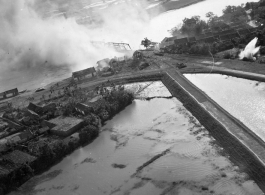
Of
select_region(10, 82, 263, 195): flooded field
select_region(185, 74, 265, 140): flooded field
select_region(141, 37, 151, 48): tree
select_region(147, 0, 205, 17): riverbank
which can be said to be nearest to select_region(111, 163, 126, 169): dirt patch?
select_region(10, 82, 263, 195): flooded field

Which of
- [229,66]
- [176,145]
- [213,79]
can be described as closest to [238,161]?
[176,145]

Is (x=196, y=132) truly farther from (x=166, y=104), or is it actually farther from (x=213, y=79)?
(x=213, y=79)

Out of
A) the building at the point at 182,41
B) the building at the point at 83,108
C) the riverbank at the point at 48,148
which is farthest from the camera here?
the building at the point at 182,41

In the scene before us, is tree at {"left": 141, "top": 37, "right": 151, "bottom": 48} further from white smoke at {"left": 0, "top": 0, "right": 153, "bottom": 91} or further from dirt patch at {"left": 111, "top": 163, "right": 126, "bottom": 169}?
dirt patch at {"left": 111, "top": 163, "right": 126, "bottom": 169}

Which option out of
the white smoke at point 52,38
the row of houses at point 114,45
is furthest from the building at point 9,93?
the row of houses at point 114,45

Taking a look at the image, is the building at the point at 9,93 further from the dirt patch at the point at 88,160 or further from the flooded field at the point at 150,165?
the dirt patch at the point at 88,160
